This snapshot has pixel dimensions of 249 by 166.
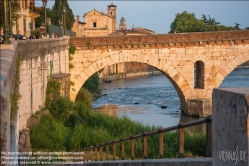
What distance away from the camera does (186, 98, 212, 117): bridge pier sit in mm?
24188

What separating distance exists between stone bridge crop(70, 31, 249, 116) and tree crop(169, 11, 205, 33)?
149 ft

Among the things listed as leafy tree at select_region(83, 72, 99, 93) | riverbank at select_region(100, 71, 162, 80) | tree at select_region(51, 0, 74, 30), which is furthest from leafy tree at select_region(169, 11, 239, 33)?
leafy tree at select_region(83, 72, 99, 93)

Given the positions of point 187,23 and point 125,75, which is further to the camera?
point 187,23

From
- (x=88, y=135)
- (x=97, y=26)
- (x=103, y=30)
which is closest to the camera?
(x=88, y=135)

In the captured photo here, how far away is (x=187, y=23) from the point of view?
240 ft

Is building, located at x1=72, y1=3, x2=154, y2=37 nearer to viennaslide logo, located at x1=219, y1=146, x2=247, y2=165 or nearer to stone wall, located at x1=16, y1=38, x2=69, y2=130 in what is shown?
stone wall, located at x1=16, y1=38, x2=69, y2=130

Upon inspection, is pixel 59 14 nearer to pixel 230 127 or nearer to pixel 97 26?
pixel 97 26

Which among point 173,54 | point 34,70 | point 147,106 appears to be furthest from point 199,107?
point 34,70

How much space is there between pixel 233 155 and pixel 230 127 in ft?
0.67

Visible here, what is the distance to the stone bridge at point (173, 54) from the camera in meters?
24.4

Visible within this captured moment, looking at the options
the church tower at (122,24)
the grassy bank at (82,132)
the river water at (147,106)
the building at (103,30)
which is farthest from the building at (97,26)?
the grassy bank at (82,132)

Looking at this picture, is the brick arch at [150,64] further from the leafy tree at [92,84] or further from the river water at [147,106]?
the leafy tree at [92,84]

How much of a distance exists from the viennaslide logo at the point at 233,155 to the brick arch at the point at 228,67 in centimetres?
2211

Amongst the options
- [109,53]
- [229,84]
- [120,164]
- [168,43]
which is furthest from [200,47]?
[120,164]
